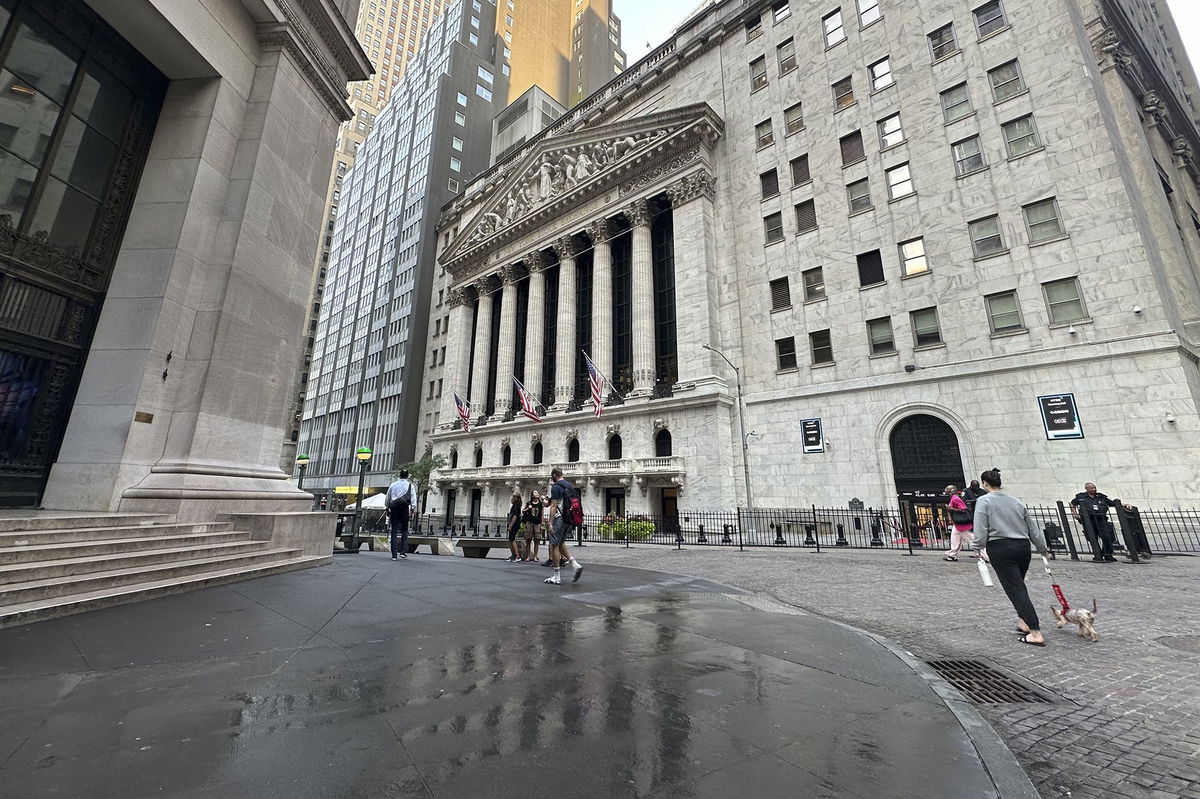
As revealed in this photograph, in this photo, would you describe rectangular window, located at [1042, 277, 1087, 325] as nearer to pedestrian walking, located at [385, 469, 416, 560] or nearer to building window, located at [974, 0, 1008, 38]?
building window, located at [974, 0, 1008, 38]

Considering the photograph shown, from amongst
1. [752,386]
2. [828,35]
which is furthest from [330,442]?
[828,35]

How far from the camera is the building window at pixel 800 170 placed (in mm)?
29562

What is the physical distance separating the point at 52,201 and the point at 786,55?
3749 centimetres

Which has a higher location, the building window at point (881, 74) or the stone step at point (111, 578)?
the building window at point (881, 74)

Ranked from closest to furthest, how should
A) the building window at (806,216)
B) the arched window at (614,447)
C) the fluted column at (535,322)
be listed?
the building window at (806,216) → the arched window at (614,447) → the fluted column at (535,322)

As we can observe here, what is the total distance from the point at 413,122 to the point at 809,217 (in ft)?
210

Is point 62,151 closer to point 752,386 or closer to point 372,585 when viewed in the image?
point 372,585

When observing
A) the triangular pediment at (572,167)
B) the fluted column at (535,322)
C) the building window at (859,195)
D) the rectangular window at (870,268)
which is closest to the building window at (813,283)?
the rectangular window at (870,268)

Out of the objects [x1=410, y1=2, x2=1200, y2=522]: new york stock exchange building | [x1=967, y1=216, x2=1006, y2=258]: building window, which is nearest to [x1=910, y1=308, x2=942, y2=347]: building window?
[x1=410, y1=2, x2=1200, y2=522]: new york stock exchange building

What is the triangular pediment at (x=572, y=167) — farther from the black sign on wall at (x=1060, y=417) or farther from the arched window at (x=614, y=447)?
the black sign on wall at (x=1060, y=417)

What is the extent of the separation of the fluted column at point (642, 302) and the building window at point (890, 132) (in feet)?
48.7

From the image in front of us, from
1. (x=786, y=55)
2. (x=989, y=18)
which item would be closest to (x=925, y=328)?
(x=989, y=18)

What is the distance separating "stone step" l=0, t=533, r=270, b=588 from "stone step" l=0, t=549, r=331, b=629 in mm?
452

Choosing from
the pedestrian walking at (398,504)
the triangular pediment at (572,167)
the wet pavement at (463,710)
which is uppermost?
the triangular pediment at (572,167)
